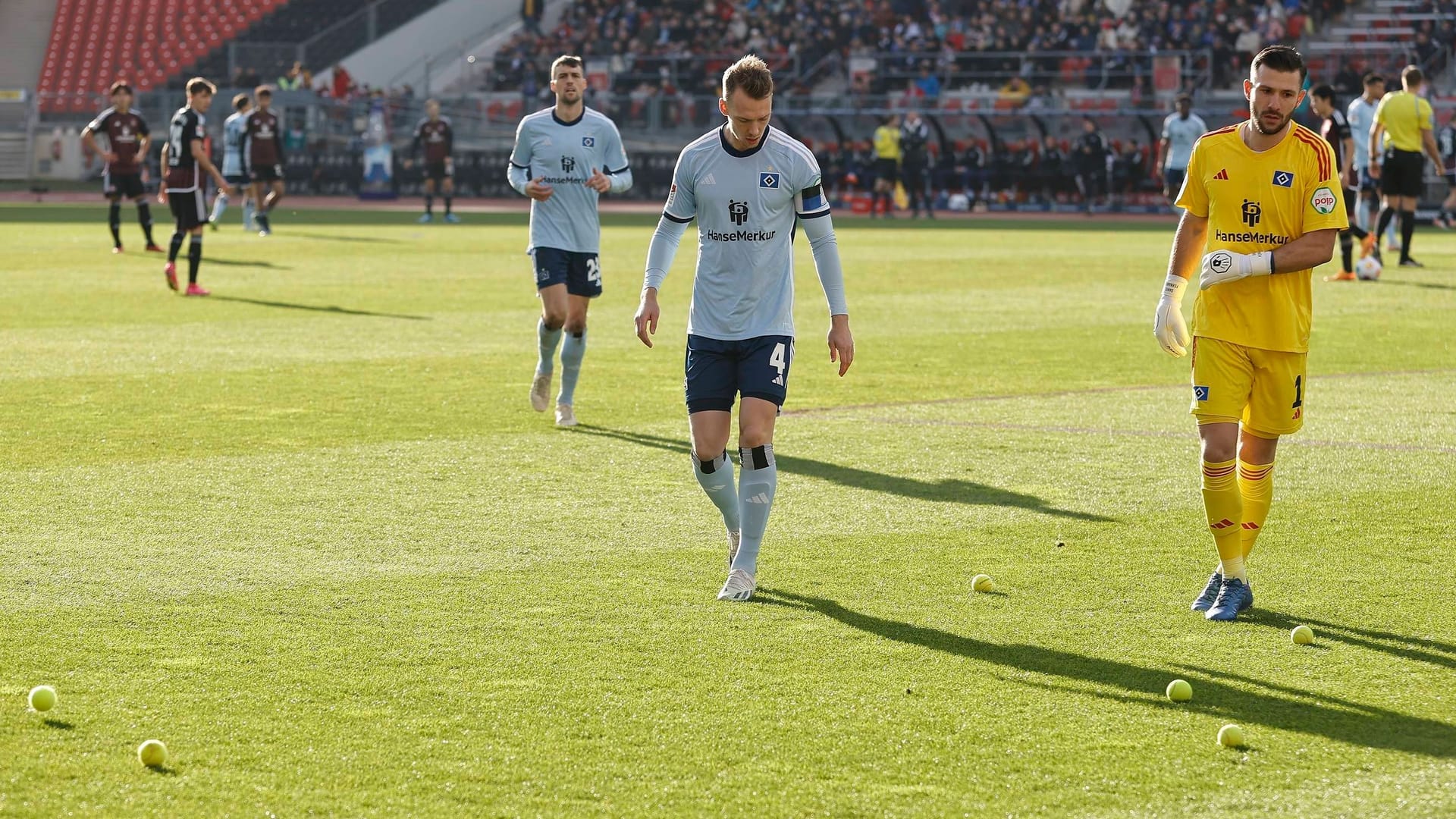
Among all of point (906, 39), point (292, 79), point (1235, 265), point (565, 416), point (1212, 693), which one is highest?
point (906, 39)

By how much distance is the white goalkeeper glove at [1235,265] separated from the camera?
257 inches

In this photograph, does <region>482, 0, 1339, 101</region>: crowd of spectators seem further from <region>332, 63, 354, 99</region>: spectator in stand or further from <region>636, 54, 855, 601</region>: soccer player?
<region>636, 54, 855, 601</region>: soccer player

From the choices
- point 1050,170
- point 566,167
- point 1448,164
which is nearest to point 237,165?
point 1050,170

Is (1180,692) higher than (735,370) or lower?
lower

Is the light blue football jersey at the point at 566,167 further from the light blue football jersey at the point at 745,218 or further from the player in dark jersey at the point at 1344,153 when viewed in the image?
the player in dark jersey at the point at 1344,153

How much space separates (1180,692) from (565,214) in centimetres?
678

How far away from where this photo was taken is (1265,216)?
262 inches

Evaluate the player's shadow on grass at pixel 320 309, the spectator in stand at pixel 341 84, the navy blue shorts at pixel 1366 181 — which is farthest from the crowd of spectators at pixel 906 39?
the player's shadow on grass at pixel 320 309

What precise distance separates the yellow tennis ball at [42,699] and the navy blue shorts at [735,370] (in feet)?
8.94

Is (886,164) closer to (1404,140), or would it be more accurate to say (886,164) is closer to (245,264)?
(245,264)

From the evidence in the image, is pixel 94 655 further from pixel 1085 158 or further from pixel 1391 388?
pixel 1085 158

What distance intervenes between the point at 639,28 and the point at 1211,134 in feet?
146

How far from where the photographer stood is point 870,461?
10055mm

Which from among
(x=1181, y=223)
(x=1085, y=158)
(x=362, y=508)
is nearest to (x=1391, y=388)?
(x=1181, y=223)
